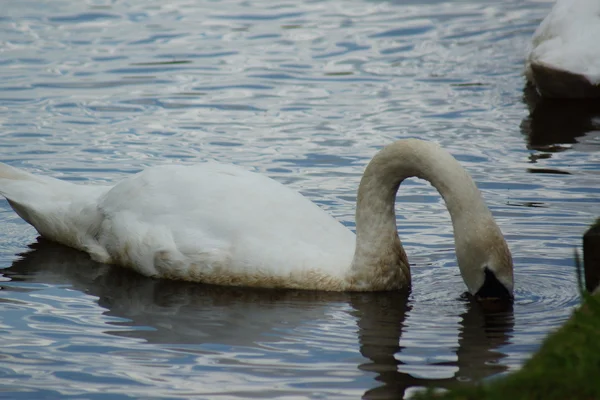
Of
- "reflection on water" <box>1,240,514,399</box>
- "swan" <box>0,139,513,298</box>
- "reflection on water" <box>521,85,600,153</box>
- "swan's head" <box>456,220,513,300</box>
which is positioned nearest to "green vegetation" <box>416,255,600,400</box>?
"reflection on water" <box>1,240,514,399</box>

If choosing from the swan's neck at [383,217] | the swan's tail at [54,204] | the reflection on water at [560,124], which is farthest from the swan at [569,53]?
the swan's tail at [54,204]

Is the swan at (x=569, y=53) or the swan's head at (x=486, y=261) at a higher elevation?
the swan at (x=569, y=53)

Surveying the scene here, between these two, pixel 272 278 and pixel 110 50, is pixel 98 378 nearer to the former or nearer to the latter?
pixel 272 278

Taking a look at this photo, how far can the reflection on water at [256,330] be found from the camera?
6.51m

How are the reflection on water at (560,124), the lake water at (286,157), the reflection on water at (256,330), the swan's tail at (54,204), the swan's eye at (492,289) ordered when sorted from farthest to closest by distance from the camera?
1. the reflection on water at (560,124)
2. the swan's tail at (54,204)
3. the swan's eye at (492,289)
4. the lake water at (286,157)
5. the reflection on water at (256,330)

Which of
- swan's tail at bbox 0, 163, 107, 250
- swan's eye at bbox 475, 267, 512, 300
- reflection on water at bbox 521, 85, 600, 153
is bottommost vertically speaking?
swan's eye at bbox 475, 267, 512, 300

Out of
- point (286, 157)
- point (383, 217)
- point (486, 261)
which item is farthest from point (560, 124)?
point (486, 261)

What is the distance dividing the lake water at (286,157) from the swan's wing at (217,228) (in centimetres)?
18

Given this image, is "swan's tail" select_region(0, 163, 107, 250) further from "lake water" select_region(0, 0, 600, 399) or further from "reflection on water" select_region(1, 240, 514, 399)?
"reflection on water" select_region(1, 240, 514, 399)

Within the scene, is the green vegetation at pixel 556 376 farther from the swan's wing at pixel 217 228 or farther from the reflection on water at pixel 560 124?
the reflection on water at pixel 560 124

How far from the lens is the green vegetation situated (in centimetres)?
447

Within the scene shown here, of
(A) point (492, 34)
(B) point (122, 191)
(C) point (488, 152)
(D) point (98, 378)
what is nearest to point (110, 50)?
(A) point (492, 34)

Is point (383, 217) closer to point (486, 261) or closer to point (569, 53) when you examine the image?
point (486, 261)

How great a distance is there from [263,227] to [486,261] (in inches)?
62.5
